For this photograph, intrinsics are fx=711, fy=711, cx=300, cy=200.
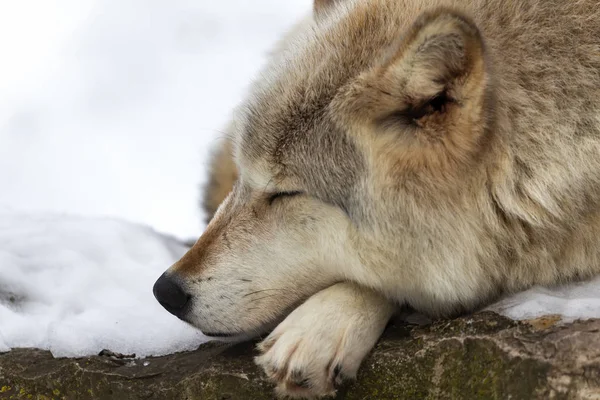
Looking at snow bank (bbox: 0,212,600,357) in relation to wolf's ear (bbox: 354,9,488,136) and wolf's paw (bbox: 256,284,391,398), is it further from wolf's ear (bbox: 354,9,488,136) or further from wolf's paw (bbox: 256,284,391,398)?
wolf's ear (bbox: 354,9,488,136)

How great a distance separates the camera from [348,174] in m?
2.27

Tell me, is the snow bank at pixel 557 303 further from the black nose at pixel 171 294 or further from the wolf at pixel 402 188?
the black nose at pixel 171 294

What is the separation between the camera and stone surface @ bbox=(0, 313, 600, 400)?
5.89 feet

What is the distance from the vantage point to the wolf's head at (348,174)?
6.91 ft

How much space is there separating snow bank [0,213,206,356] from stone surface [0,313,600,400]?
13 cm

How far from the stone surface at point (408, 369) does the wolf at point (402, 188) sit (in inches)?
3.4

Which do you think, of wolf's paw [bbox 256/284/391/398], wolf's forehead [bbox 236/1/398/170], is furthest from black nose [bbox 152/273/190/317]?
wolf's forehead [bbox 236/1/398/170]

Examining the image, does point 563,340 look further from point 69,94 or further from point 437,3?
point 69,94

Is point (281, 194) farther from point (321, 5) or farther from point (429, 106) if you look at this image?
point (321, 5)

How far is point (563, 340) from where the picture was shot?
1820mm

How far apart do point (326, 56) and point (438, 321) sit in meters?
0.95

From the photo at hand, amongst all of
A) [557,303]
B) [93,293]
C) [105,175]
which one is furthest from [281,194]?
[105,175]

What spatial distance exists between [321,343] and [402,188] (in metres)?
0.53

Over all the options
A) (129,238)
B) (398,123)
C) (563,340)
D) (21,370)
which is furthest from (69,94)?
(563,340)
